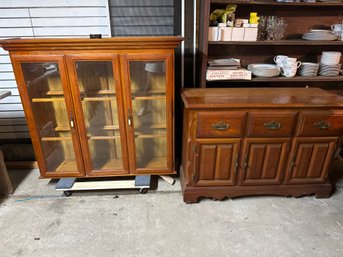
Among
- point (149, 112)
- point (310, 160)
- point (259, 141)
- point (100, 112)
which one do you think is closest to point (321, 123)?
point (310, 160)

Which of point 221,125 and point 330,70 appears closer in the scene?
point 221,125

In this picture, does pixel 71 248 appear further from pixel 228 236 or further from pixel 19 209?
pixel 228 236

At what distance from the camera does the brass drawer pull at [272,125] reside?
1689mm

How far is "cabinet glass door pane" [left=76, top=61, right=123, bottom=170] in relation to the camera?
5.94ft

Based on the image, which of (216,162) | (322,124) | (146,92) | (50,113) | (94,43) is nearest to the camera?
(94,43)

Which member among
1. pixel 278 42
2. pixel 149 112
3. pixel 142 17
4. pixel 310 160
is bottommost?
pixel 310 160

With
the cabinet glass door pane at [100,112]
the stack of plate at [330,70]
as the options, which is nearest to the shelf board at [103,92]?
the cabinet glass door pane at [100,112]

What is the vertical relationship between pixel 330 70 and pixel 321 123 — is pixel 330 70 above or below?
above

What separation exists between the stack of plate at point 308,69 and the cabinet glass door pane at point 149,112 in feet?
4.12

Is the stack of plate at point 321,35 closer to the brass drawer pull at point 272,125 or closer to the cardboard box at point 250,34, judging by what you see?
the cardboard box at point 250,34

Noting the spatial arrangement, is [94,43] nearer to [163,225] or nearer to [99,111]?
[99,111]

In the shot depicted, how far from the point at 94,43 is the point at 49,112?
0.81m

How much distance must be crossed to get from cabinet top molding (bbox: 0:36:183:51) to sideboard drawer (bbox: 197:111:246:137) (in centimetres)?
56

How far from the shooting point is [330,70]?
209 cm
